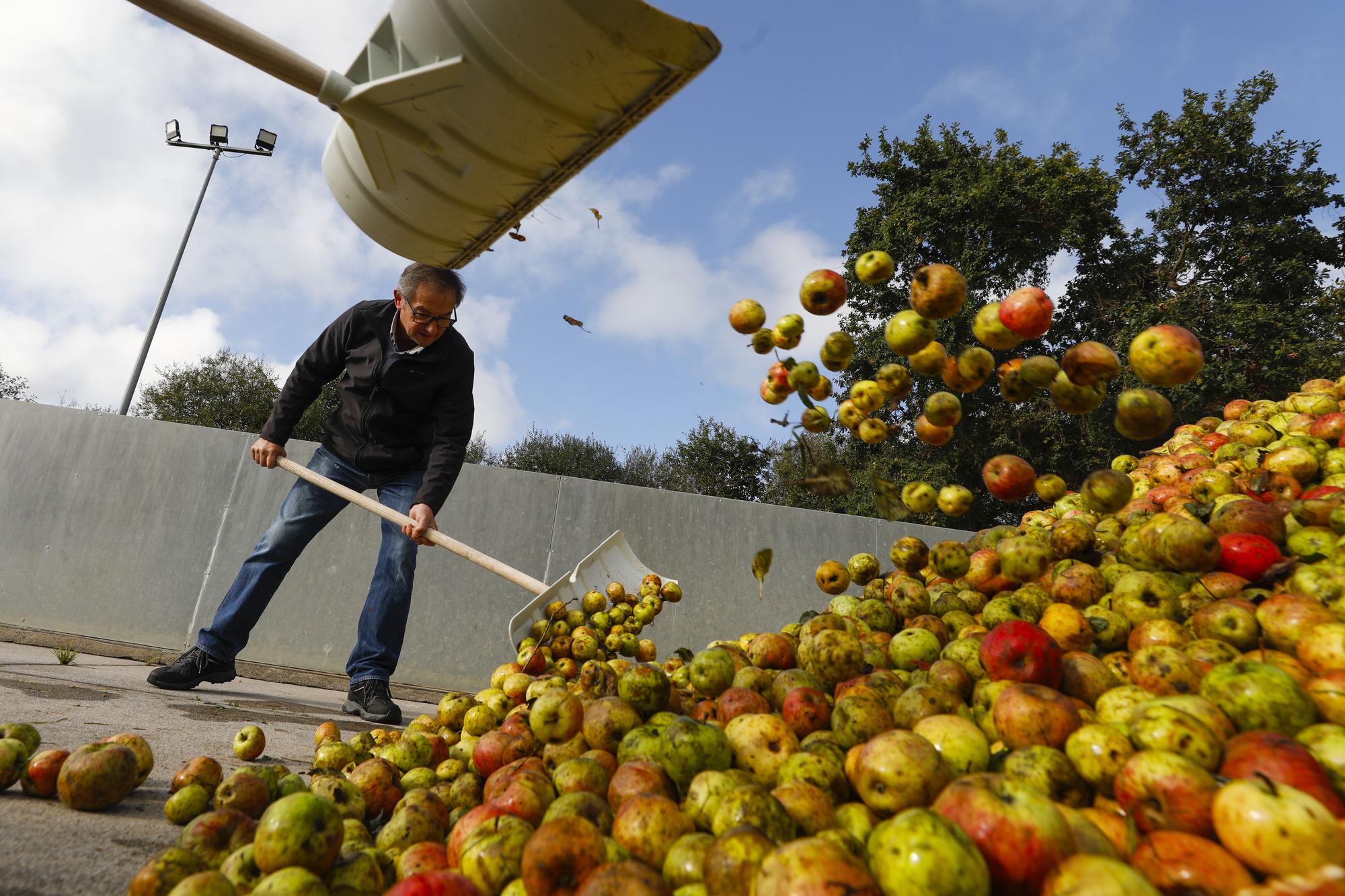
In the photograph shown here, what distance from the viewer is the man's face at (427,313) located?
415 cm

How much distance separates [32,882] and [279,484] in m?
6.67

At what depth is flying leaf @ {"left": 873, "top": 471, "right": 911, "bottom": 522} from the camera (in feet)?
8.80

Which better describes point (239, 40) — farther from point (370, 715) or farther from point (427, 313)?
point (370, 715)

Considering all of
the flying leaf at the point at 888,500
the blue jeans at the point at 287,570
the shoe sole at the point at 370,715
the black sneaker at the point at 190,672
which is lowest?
the shoe sole at the point at 370,715

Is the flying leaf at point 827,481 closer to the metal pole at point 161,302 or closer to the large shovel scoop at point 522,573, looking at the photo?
the large shovel scoop at point 522,573

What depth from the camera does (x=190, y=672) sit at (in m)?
3.79

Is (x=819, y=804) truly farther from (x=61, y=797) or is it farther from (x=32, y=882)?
(x=61, y=797)

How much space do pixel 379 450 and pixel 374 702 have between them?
1580 mm

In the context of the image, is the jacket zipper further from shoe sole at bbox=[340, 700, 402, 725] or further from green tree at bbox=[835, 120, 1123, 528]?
green tree at bbox=[835, 120, 1123, 528]

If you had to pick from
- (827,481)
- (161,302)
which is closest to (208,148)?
(161,302)

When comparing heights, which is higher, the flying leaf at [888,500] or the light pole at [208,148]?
the light pole at [208,148]

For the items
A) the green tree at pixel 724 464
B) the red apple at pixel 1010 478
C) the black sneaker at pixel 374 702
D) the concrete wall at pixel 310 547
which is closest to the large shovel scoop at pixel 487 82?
the red apple at pixel 1010 478

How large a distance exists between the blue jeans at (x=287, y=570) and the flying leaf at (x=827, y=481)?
104 inches

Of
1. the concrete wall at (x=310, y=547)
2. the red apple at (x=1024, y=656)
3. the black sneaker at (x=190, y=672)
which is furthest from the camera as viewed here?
the concrete wall at (x=310, y=547)
